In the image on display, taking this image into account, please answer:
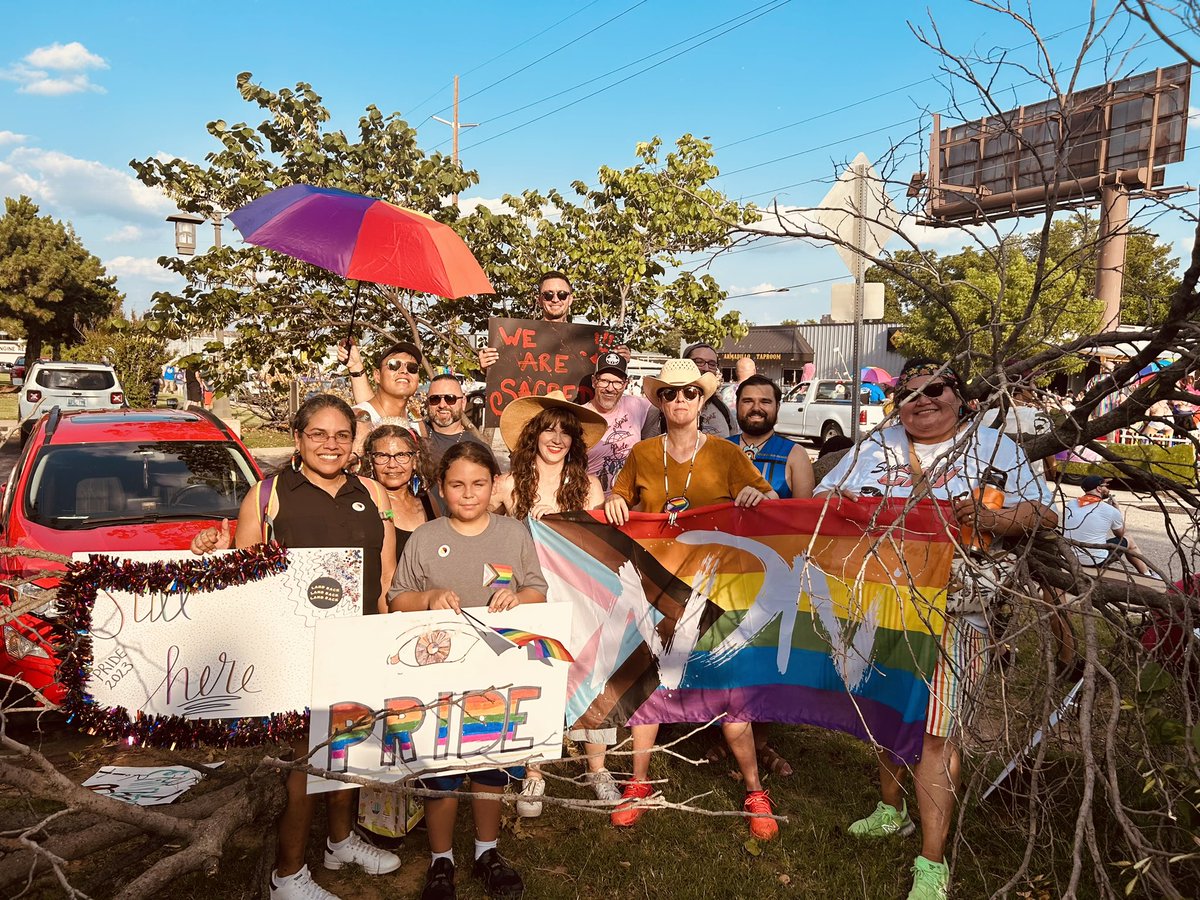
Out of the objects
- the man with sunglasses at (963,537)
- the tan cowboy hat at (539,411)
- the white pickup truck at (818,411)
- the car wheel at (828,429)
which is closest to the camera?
the man with sunglasses at (963,537)

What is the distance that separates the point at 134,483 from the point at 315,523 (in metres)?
2.86

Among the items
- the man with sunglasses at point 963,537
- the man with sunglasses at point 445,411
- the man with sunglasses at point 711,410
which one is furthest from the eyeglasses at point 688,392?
the man with sunglasses at point 711,410

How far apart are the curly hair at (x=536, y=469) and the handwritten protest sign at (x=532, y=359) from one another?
1552 millimetres

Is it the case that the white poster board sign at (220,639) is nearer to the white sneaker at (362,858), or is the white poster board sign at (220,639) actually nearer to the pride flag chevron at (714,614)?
the white sneaker at (362,858)

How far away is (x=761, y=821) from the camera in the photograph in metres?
4.23

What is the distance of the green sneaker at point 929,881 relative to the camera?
3.50 metres

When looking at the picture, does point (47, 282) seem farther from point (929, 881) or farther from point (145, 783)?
point (929, 881)

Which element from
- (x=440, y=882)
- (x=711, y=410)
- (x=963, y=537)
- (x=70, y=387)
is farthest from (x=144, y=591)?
(x=70, y=387)

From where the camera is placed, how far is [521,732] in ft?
11.5

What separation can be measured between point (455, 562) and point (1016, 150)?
276 centimetres

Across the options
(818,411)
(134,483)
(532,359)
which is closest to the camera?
(134,483)

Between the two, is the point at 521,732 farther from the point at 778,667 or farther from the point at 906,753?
the point at 906,753


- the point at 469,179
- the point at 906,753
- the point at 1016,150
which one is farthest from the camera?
the point at 469,179

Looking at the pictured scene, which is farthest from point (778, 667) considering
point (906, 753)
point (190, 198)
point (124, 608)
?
point (190, 198)
